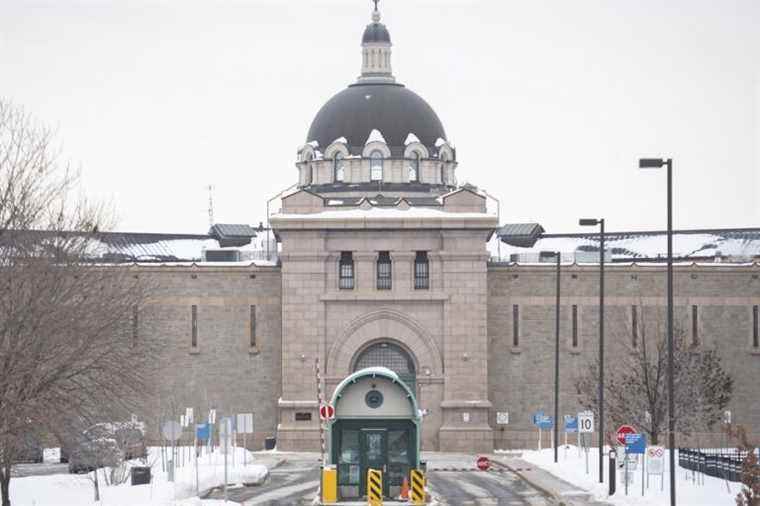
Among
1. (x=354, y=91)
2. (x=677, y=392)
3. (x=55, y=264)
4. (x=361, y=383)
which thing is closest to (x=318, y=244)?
(x=354, y=91)

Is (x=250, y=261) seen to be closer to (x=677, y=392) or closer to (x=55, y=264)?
(x=677, y=392)

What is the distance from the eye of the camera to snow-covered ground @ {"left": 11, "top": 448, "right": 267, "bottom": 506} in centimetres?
5859

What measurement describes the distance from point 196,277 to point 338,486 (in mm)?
42731

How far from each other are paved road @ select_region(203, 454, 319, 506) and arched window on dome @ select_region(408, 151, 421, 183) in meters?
29.8

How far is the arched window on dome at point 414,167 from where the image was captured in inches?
4284

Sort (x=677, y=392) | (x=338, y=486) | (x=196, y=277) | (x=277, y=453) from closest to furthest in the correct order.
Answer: (x=338, y=486) → (x=677, y=392) → (x=277, y=453) → (x=196, y=277)

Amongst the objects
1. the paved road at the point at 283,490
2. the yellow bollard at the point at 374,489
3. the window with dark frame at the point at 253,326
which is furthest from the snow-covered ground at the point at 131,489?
the window with dark frame at the point at 253,326

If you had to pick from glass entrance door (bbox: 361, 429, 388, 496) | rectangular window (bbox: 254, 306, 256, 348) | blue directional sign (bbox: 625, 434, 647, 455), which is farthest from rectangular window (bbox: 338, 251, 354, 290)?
blue directional sign (bbox: 625, 434, 647, 455)

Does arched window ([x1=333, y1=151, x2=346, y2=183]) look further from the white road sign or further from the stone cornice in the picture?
the white road sign

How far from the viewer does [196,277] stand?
10112 centimetres

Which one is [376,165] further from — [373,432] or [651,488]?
[373,432]

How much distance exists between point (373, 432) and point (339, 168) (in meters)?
50.5

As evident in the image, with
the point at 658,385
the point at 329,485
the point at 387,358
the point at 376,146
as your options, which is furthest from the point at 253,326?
the point at 329,485

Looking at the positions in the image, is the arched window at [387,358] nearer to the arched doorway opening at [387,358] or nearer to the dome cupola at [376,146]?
the arched doorway opening at [387,358]
